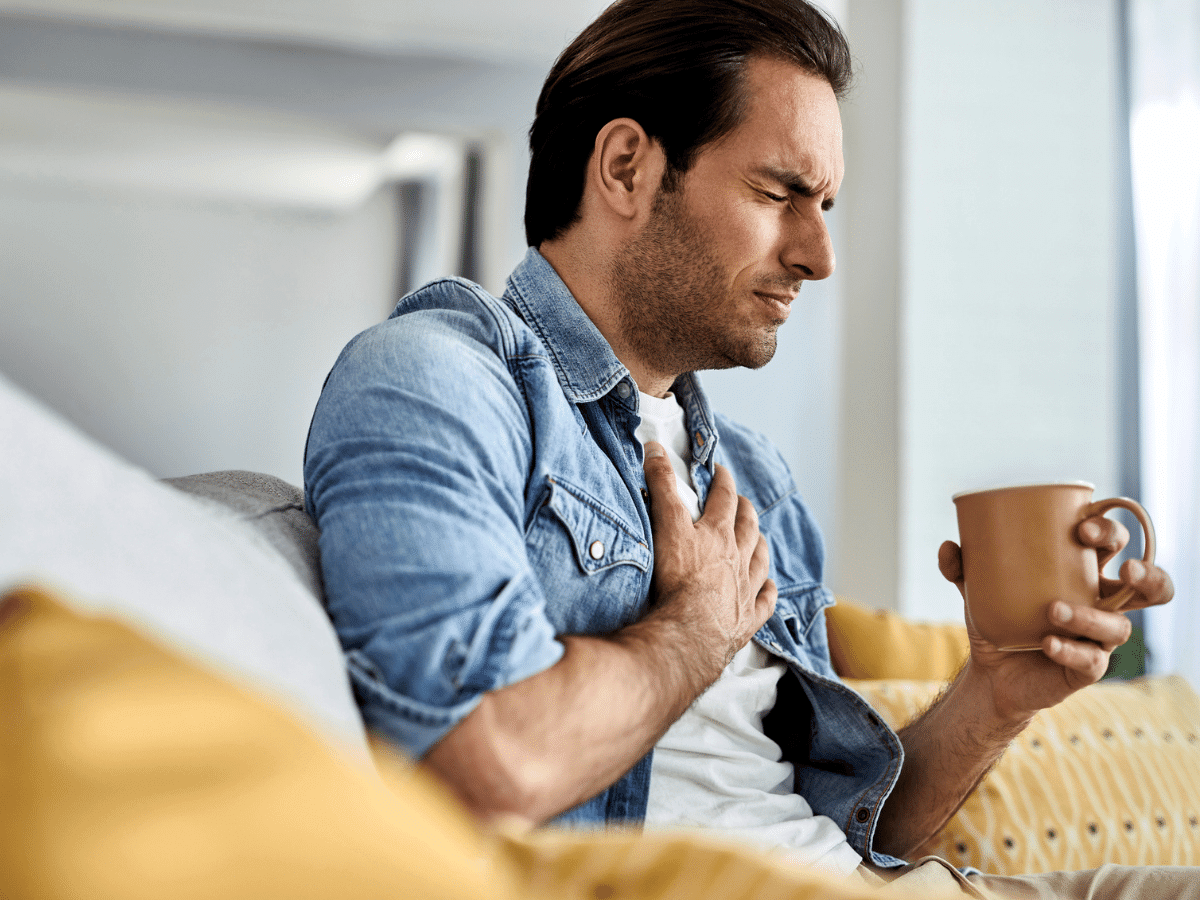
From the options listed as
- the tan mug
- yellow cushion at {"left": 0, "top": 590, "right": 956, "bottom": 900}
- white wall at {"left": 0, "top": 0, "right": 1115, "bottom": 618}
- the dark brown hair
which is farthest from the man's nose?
→ white wall at {"left": 0, "top": 0, "right": 1115, "bottom": 618}

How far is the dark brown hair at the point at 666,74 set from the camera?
44.6 inches

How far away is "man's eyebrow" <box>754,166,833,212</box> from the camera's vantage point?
1.13 meters

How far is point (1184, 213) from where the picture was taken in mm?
2629

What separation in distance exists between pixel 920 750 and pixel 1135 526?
1710 millimetres

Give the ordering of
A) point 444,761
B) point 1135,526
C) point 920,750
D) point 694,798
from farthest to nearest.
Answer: point 1135,526 → point 920,750 → point 694,798 → point 444,761

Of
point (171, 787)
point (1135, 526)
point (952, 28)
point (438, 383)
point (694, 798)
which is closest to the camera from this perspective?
point (171, 787)

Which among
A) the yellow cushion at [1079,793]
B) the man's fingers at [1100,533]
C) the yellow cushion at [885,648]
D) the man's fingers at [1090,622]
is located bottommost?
the yellow cushion at [1079,793]

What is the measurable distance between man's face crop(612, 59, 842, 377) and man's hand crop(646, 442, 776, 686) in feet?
0.68

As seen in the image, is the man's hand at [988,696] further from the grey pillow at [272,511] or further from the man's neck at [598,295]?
the grey pillow at [272,511]

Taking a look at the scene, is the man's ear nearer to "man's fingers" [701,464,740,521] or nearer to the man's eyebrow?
the man's eyebrow

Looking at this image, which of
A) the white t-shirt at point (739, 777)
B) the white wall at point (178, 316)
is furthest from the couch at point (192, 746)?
the white wall at point (178, 316)

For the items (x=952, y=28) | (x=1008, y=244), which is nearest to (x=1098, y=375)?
(x=1008, y=244)

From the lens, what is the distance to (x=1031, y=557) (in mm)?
839

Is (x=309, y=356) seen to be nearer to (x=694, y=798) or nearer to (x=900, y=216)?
(x=900, y=216)
